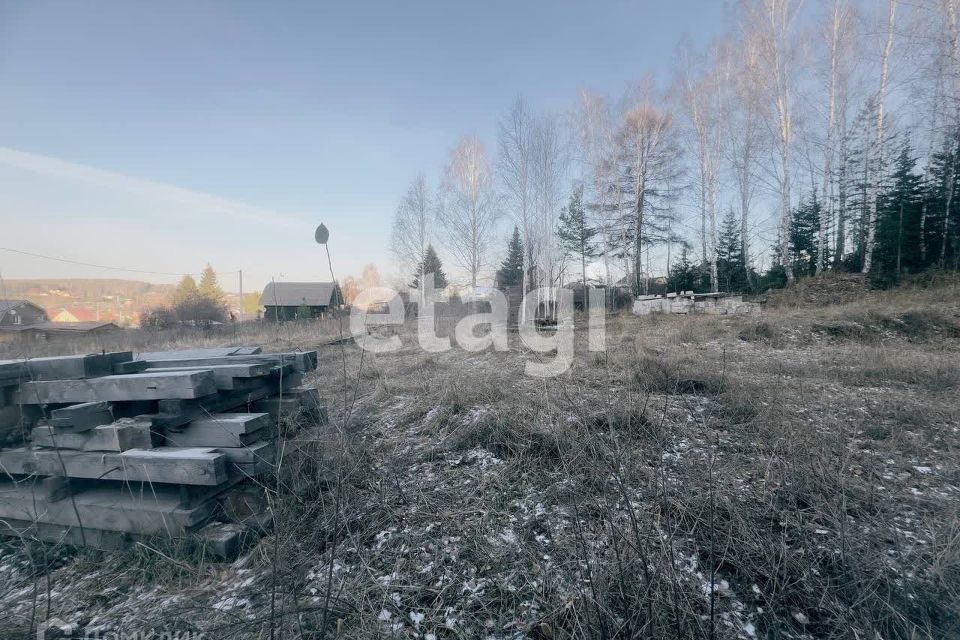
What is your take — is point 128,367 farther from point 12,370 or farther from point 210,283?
point 210,283

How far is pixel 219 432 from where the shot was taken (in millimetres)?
2279

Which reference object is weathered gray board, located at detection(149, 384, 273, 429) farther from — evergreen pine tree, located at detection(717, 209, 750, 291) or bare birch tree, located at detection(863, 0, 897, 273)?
evergreen pine tree, located at detection(717, 209, 750, 291)

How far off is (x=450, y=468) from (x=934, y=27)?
15.1 metres

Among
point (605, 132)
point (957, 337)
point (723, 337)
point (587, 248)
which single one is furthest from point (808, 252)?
point (723, 337)

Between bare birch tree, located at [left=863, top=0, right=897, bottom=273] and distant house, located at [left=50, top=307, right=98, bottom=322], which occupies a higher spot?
bare birch tree, located at [left=863, top=0, right=897, bottom=273]

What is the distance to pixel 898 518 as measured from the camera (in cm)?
185

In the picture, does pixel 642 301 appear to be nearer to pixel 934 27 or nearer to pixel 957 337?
pixel 957 337

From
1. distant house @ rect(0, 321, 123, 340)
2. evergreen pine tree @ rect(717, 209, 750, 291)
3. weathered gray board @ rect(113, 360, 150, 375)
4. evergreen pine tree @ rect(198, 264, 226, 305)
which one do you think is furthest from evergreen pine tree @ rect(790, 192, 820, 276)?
evergreen pine tree @ rect(198, 264, 226, 305)

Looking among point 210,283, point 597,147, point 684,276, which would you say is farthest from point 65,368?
point 210,283

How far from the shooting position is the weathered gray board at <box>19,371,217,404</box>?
84.9 inches

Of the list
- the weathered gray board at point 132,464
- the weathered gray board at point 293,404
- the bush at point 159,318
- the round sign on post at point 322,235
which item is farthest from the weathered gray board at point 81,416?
the bush at point 159,318

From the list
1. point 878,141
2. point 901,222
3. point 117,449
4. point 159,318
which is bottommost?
point 117,449

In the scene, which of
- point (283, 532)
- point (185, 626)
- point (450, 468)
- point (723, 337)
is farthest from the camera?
point (723, 337)

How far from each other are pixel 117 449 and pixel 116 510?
352 mm
